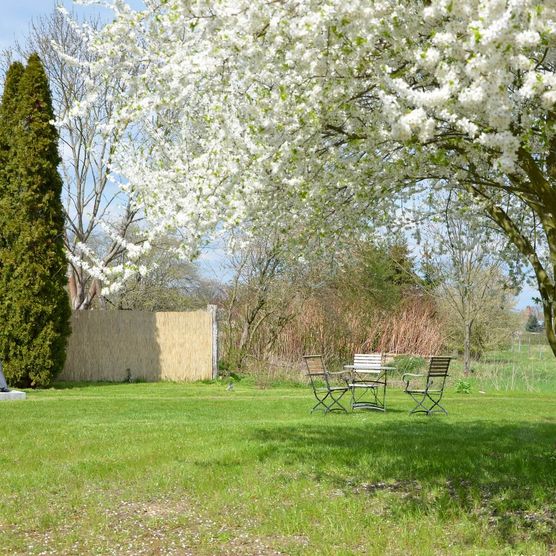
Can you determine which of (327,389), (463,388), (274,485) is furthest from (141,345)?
(274,485)

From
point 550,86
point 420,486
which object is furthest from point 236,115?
point 420,486

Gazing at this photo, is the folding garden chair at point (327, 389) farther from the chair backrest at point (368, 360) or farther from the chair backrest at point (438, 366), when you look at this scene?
the chair backrest at point (438, 366)

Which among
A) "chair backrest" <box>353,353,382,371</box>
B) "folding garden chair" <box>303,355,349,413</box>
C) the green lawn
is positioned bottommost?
the green lawn

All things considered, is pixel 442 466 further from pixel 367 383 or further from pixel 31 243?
pixel 31 243

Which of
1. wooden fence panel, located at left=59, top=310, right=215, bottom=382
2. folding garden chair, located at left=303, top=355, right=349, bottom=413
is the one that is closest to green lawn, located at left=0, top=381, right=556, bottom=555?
folding garden chair, located at left=303, top=355, right=349, bottom=413

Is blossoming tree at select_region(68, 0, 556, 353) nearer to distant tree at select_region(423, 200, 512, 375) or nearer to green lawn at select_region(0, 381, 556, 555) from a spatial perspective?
green lawn at select_region(0, 381, 556, 555)

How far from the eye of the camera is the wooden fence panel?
18062 mm

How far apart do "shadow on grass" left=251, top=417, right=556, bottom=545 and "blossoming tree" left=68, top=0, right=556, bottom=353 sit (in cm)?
140

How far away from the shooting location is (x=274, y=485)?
607 centimetres

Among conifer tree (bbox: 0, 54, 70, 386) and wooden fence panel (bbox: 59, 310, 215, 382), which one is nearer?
conifer tree (bbox: 0, 54, 70, 386)

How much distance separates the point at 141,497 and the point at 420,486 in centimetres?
227

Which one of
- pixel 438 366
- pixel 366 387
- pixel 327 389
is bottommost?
pixel 327 389

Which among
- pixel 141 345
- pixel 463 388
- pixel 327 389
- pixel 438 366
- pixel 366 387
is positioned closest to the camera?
pixel 366 387

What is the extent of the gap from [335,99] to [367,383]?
7518mm
